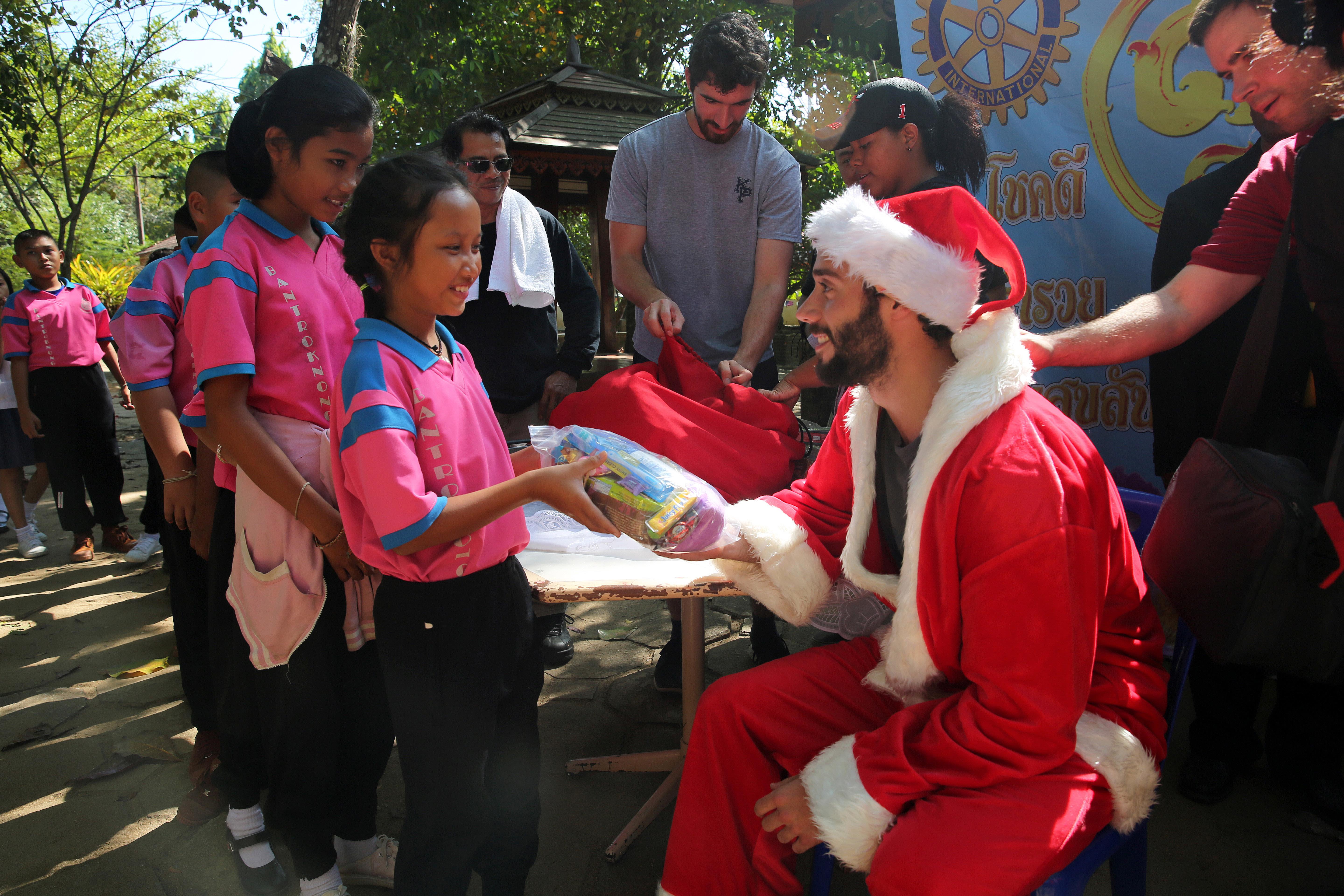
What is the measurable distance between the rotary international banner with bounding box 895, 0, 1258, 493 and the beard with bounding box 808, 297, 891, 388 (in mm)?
1974

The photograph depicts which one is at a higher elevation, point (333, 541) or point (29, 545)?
point (333, 541)

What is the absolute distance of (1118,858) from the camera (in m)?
1.64

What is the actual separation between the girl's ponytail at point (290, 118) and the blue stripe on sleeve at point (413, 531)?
1032 mm

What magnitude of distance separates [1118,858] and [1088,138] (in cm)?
279

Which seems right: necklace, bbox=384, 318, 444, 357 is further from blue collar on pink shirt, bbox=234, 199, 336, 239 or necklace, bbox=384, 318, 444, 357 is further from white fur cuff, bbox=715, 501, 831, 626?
white fur cuff, bbox=715, 501, 831, 626

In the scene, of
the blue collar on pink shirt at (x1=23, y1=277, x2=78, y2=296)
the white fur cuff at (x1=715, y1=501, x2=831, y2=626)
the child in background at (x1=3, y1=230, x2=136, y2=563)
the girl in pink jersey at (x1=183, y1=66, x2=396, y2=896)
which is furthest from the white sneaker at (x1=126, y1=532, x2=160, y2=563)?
the white fur cuff at (x1=715, y1=501, x2=831, y2=626)

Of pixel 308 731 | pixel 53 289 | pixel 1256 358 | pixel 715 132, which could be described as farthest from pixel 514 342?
pixel 53 289

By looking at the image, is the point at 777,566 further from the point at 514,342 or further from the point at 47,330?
the point at 47,330

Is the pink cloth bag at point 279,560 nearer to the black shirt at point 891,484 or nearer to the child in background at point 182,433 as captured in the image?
the child in background at point 182,433

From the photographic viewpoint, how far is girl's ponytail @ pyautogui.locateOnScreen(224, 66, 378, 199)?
1874mm

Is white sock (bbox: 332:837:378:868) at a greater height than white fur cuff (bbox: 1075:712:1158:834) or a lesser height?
lesser

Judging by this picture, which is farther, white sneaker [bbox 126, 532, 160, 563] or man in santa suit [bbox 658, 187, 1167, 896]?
white sneaker [bbox 126, 532, 160, 563]

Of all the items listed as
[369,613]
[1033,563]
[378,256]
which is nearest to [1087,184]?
[1033,563]

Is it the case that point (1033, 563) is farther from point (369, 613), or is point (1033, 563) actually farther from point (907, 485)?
point (369, 613)
